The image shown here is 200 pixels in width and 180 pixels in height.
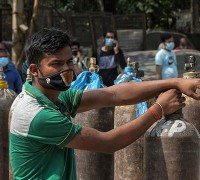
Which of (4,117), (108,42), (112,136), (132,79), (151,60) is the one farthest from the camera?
(151,60)

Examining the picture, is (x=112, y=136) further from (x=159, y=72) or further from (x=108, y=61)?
(x=108, y=61)

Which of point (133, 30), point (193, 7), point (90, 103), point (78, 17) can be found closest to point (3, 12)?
point (78, 17)

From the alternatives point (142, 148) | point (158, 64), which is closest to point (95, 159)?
point (142, 148)

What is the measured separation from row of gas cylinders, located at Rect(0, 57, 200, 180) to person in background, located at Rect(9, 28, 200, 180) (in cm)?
30

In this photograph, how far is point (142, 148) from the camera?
15.9ft

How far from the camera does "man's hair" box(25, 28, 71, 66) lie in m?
3.10

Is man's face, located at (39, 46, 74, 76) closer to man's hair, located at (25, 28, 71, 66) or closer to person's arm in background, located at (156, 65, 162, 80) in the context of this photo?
man's hair, located at (25, 28, 71, 66)

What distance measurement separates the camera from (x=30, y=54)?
10.4 feet

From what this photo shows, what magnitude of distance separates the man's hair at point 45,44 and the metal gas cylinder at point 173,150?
0.79m

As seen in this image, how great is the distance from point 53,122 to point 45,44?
1.34 ft

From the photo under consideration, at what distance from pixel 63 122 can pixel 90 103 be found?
523 millimetres

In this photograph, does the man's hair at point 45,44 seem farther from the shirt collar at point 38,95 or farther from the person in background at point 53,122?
the shirt collar at point 38,95

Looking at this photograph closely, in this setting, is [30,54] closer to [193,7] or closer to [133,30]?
[133,30]

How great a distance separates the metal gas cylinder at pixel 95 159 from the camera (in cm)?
486
